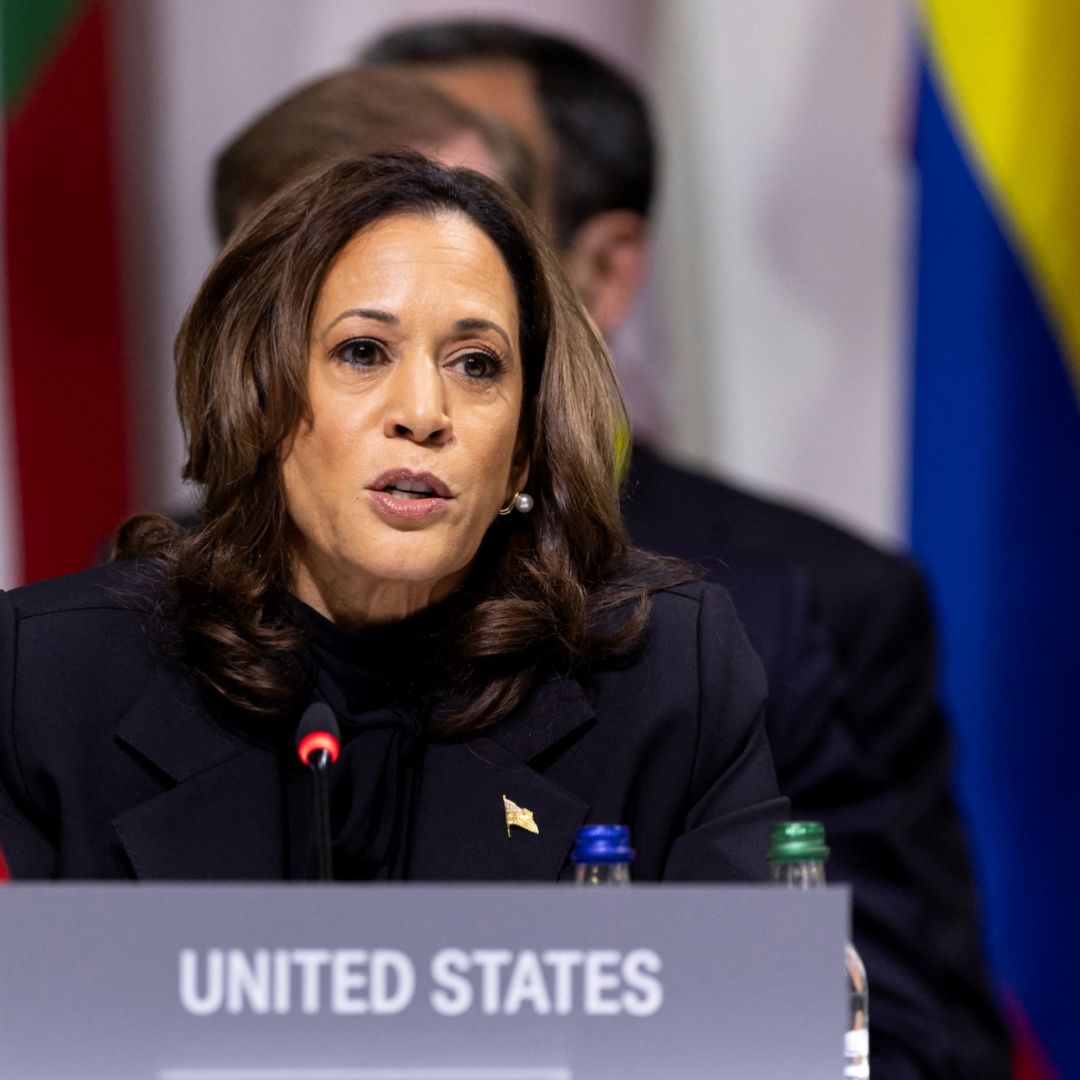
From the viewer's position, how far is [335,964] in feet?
4.64

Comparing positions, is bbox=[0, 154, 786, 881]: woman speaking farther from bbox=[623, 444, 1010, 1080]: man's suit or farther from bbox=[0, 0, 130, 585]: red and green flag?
bbox=[0, 0, 130, 585]: red and green flag

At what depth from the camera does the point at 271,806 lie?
2.05m

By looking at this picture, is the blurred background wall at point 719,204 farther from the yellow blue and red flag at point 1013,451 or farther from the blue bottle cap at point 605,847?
the blue bottle cap at point 605,847

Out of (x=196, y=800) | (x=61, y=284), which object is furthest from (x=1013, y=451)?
(x=196, y=800)

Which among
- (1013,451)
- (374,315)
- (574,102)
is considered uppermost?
(574,102)

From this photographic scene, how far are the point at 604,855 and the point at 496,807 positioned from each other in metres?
0.40

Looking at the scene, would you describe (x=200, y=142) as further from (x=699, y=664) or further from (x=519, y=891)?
(x=519, y=891)

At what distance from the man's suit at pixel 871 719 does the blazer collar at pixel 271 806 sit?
2.02 feet

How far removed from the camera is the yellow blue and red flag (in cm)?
399

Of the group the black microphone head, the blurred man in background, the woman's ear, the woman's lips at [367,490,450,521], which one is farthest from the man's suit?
the black microphone head

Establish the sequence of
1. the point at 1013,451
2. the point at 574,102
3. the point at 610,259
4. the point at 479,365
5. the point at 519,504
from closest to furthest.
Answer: the point at 479,365 → the point at 519,504 → the point at 610,259 → the point at 574,102 → the point at 1013,451

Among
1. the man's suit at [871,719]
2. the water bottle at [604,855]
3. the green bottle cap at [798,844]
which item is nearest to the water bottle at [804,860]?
the green bottle cap at [798,844]

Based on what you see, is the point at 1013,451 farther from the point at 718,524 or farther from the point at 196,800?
the point at 196,800

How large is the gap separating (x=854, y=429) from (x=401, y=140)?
5.71ft
